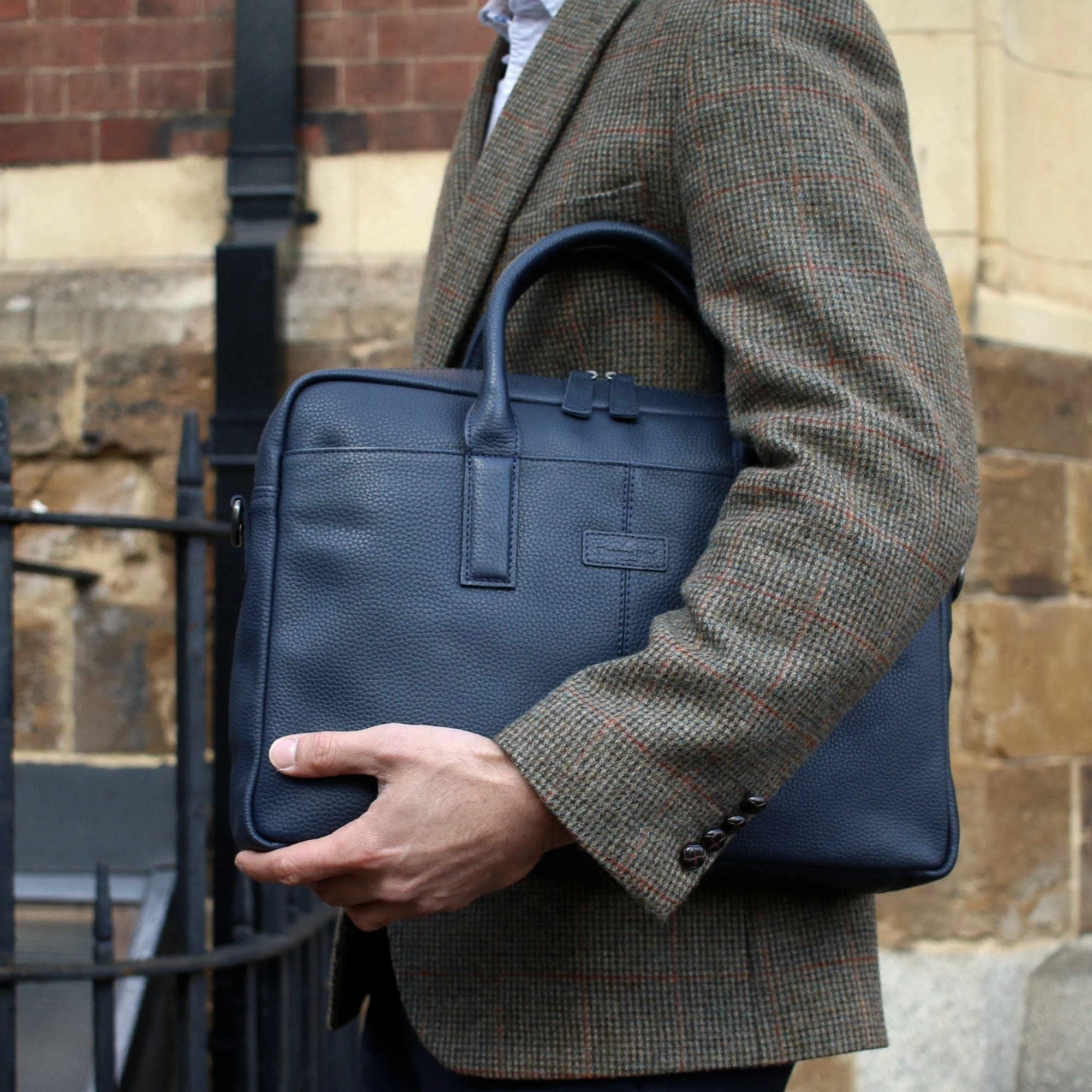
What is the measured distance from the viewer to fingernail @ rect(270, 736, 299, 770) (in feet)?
2.89

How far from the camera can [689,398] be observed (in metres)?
1.03

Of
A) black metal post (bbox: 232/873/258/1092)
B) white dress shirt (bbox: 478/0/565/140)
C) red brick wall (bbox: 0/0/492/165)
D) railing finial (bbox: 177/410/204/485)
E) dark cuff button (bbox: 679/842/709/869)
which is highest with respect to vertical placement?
red brick wall (bbox: 0/0/492/165)

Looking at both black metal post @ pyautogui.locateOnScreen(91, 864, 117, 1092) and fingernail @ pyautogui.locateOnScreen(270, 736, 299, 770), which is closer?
fingernail @ pyautogui.locateOnScreen(270, 736, 299, 770)

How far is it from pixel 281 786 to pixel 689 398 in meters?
0.47

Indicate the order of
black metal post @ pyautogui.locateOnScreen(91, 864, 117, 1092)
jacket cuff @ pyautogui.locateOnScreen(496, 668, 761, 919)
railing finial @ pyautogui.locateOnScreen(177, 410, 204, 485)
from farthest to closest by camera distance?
railing finial @ pyautogui.locateOnScreen(177, 410, 204, 485)
black metal post @ pyautogui.locateOnScreen(91, 864, 117, 1092)
jacket cuff @ pyautogui.locateOnScreen(496, 668, 761, 919)

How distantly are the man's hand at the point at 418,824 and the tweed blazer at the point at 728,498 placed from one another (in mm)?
37

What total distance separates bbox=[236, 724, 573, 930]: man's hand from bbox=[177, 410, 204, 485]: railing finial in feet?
4.10

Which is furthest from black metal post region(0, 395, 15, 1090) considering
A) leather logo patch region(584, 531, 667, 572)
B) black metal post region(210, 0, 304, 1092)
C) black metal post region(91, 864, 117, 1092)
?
leather logo patch region(584, 531, 667, 572)

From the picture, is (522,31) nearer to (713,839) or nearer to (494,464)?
(494,464)

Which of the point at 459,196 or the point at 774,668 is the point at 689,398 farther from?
the point at 459,196

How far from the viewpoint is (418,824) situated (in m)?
0.85

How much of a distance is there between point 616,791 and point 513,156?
648 mm

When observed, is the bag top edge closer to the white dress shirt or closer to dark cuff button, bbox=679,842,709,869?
dark cuff button, bbox=679,842,709,869

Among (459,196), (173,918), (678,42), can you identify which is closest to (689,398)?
(678,42)
